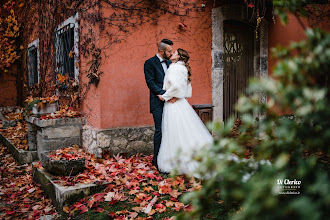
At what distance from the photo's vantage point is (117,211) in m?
3.09

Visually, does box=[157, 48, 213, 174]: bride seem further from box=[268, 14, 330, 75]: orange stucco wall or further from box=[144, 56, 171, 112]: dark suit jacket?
box=[268, 14, 330, 75]: orange stucco wall

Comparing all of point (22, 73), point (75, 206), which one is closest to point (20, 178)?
point (75, 206)

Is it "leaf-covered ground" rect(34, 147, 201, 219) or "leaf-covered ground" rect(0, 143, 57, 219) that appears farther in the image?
"leaf-covered ground" rect(0, 143, 57, 219)

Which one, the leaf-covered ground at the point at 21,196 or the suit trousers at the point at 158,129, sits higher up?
the suit trousers at the point at 158,129

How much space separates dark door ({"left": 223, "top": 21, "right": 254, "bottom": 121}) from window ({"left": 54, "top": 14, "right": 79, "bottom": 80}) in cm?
325

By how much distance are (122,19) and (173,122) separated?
2177 millimetres

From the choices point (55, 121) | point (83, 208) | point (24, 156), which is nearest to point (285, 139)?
point (83, 208)

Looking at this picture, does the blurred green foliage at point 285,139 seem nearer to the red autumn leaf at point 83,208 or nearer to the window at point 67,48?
the red autumn leaf at point 83,208

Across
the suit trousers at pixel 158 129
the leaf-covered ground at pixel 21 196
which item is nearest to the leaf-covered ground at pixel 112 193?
the leaf-covered ground at pixel 21 196

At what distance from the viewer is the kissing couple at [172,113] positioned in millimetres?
4070

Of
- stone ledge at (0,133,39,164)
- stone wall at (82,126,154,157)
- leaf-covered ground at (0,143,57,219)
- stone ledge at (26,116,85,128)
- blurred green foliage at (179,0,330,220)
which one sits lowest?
leaf-covered ground at (0,143,57,219)

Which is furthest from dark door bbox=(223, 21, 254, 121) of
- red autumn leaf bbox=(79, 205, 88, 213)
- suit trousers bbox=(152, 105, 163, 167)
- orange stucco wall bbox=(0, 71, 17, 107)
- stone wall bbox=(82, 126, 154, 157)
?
orange stucco wall bbox=(0, 71, 17, 107)

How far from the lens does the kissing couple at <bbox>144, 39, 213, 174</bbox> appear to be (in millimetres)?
4070

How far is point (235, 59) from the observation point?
6492 mm
